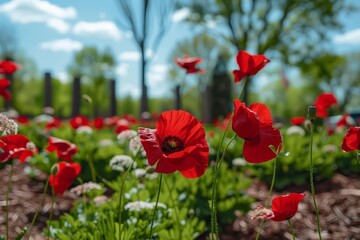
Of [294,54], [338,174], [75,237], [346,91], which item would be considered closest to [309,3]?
[294,54]

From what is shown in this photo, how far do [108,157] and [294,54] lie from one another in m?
20.2

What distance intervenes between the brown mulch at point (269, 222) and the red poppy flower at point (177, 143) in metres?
1.88

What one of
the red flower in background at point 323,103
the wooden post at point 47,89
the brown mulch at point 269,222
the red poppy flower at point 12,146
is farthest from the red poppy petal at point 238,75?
the wooden post at point 47,89

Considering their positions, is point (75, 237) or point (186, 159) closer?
point (186, 159)

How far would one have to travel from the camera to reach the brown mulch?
351 cm

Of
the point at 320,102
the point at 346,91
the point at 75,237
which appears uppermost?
the point at 320,102

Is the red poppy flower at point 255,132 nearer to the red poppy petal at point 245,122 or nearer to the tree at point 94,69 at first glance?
the red poppy petal at point 245,122

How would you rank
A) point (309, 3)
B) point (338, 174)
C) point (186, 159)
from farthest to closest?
point (309, 3), point (338, 174), point (186, 159)

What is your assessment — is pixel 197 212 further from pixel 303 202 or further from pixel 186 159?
pixel 186 159

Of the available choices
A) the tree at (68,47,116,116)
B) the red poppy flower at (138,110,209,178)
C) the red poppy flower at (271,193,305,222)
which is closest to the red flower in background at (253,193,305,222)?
the red poppy flower at (271,193,305,222)

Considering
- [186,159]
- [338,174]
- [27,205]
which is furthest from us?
[338,174]

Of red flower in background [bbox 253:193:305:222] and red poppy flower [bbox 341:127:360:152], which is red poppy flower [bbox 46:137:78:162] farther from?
red poppy flower [bbox 341:127:360:152]

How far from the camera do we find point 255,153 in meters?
1.62

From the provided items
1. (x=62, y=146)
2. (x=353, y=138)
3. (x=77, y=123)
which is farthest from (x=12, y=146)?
(x=77, y=123)
